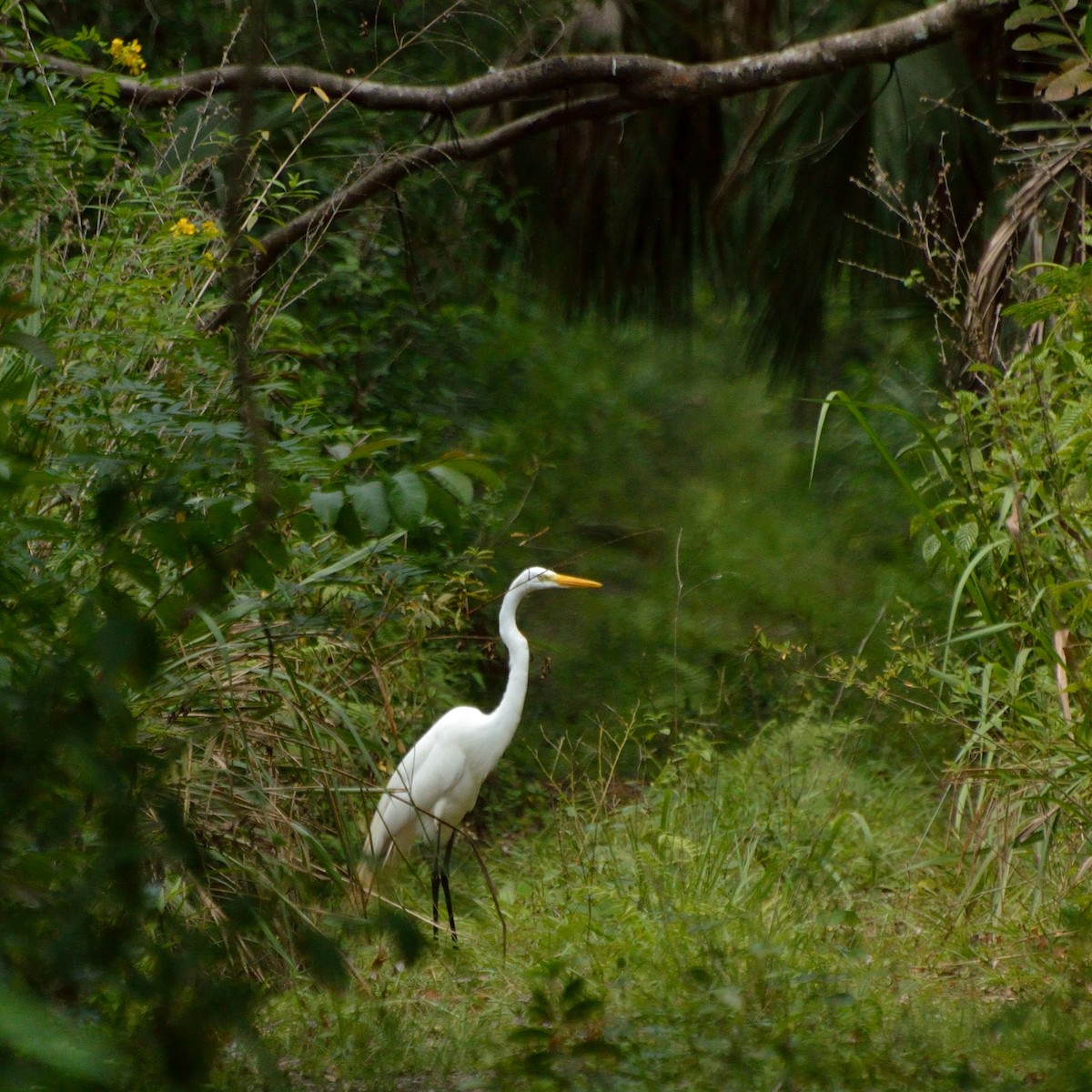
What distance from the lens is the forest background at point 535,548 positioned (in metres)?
1.33

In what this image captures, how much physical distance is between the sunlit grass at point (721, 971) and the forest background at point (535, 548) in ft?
0.07

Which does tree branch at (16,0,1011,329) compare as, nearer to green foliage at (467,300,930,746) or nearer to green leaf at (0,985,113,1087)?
green foliage at (467,300,930,746)

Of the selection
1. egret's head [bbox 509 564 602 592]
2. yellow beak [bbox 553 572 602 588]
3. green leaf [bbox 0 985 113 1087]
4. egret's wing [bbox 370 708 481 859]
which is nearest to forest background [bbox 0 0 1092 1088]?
green leaf [bbox 0 985 113 1087]

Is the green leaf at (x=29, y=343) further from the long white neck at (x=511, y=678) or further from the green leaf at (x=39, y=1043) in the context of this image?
the long white neck at (x=511, y=678)

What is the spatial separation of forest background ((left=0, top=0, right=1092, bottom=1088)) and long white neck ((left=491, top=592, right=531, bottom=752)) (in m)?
0.23

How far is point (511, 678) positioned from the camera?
4984mm

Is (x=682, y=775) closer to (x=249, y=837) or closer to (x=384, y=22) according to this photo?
(x=249, y=837)

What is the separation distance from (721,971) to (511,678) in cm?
199

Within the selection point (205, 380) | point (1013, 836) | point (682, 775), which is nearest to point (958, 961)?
point (1013, 836)

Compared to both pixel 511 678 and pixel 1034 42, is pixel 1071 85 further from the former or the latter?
pixel 511 678

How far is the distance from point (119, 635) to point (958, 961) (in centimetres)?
296

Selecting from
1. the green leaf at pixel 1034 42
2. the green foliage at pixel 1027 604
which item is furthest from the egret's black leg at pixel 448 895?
the green leaf at pixel 1034 42

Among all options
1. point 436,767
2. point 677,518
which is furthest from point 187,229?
point 677,518

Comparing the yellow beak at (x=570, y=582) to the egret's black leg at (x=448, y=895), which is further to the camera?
the yellow beak at (x=570, y=582)
